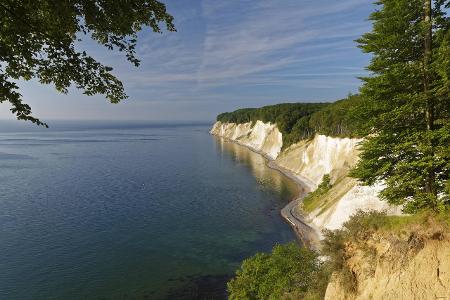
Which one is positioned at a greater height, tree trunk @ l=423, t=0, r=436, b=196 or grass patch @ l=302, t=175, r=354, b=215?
tree trunk @ l=423, t=0, r=436, b=196

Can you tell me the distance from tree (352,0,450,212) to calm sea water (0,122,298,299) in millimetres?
26010

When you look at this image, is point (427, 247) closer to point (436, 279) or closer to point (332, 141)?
point (436, 279)

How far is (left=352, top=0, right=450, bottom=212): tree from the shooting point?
17.6 m

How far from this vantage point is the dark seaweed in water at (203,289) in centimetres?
3750

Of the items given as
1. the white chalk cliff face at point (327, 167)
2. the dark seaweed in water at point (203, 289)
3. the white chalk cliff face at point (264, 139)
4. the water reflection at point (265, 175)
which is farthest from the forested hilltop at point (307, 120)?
the dark seaweed in water at point (203, 289)

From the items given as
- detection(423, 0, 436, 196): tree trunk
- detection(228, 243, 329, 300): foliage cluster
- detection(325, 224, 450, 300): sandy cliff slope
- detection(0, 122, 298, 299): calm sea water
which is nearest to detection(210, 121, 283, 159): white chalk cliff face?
detection(0, 122, 298, 299): calm sea water

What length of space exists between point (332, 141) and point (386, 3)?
69447mm

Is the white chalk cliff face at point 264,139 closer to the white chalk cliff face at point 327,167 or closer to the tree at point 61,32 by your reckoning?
the white chalk cliff face at point 327,167

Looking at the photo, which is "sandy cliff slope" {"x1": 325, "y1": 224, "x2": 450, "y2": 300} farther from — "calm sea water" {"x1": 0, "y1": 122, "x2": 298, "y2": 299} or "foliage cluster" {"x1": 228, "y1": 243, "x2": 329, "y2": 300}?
"calm sea water" {"x1": 0, "y1": 122, "x2": 298, "y2": 299}

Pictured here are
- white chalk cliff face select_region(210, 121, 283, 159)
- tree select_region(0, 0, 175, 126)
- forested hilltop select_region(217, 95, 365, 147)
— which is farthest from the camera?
white chalk cliff face select_region(210, 121, 283, 159)

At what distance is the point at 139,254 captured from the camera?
155 ft

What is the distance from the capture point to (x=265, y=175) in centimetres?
10281

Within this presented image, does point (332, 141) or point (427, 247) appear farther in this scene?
point (332, 141)

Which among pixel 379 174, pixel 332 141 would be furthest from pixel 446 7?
pixel 332 141
